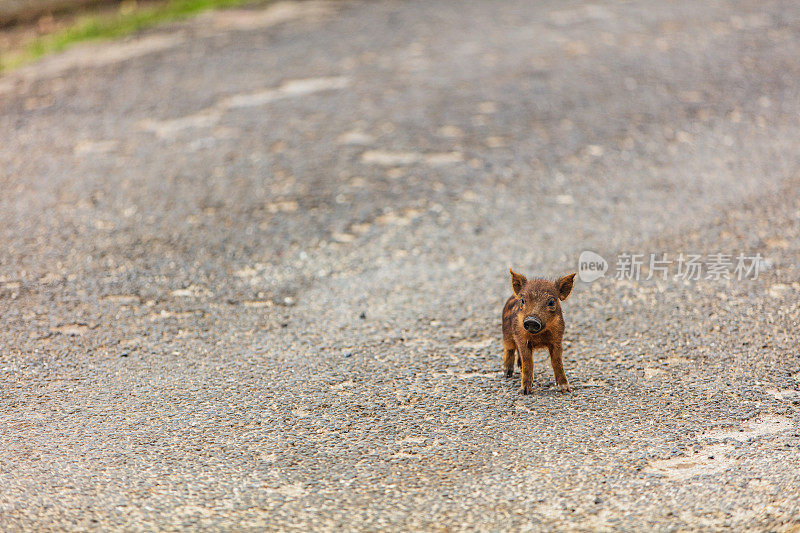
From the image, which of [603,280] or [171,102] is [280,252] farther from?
[171,102]

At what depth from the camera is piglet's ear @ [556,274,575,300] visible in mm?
3631

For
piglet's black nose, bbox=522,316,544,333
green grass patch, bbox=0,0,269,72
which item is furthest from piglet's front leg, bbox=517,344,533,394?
green grass patch, bbox=0,0,269,72

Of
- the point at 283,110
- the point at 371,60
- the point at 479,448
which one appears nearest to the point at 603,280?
the point at 479,448

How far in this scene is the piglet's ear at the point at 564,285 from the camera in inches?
143

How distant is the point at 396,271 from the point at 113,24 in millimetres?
4812

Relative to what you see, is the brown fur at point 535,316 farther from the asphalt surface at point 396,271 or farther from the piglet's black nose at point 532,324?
the asphalt surface at point 396,271

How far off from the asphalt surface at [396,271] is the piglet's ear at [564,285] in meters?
0.40

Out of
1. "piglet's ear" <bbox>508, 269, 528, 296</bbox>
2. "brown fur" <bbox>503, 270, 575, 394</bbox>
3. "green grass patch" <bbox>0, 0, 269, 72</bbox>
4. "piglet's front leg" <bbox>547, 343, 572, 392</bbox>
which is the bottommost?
"piglet's front leg" <bbox>547, 343, 572, 392</bbox>

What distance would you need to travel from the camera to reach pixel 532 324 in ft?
11.2

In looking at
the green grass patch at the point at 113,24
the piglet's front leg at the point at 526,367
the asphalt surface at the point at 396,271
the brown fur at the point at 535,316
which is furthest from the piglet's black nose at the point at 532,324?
the green grass patch at the point at 113,24

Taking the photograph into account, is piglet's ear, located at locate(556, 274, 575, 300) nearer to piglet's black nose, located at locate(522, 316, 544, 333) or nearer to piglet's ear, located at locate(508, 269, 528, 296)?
piglet's ear, located at locate(508, 269, 528, 296)

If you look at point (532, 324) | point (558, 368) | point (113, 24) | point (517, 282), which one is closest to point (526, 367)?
point (558, 368)

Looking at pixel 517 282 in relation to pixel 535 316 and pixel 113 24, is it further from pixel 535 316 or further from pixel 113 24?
pixel 113 24

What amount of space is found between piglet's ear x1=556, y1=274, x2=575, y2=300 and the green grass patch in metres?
5.52
